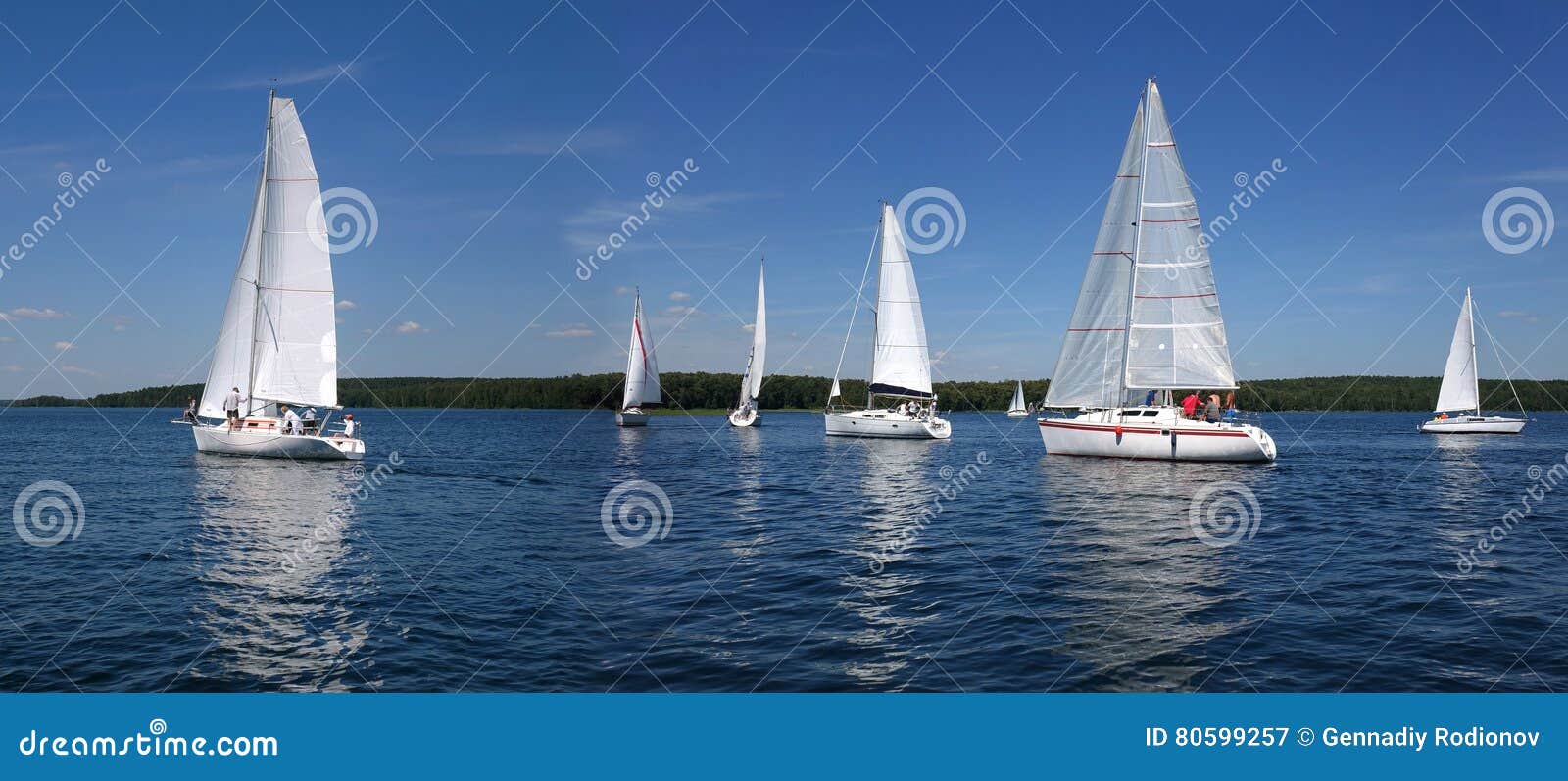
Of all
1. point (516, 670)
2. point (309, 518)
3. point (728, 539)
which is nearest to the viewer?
point (516, 670)

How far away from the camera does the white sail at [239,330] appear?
3941 cm

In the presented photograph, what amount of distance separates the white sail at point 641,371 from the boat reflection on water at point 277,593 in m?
48.8

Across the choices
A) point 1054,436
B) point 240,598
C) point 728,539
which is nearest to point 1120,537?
point 728,539

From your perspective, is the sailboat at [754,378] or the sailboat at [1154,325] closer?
the sailboat at [1154,325]

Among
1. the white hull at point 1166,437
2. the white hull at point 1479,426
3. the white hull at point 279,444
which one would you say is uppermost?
the white hull at point 1479,426

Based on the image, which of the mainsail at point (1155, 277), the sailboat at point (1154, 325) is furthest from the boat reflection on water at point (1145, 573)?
the mainsail at point (1155, 277)

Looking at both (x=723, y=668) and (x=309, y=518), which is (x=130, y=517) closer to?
(x=309, y=518)

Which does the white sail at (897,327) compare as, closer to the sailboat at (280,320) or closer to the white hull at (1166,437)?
the white hull at (1166,437)

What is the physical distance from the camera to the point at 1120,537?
65.4ft

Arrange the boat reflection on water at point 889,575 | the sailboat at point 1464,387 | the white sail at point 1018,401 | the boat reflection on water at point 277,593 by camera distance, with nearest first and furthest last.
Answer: the boat reflection on water at point 277,593 → the boat reflection on water at point 889,575 → the sailboat at point 1464,387 → the white sail at point 1018,401

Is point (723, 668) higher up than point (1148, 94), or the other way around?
point (1148, 94)

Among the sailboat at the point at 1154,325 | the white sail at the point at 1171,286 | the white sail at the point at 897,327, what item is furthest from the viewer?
the white sail at the point at 897,327

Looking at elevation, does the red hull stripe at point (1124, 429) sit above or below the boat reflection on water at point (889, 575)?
above

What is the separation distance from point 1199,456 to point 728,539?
27.3 m
